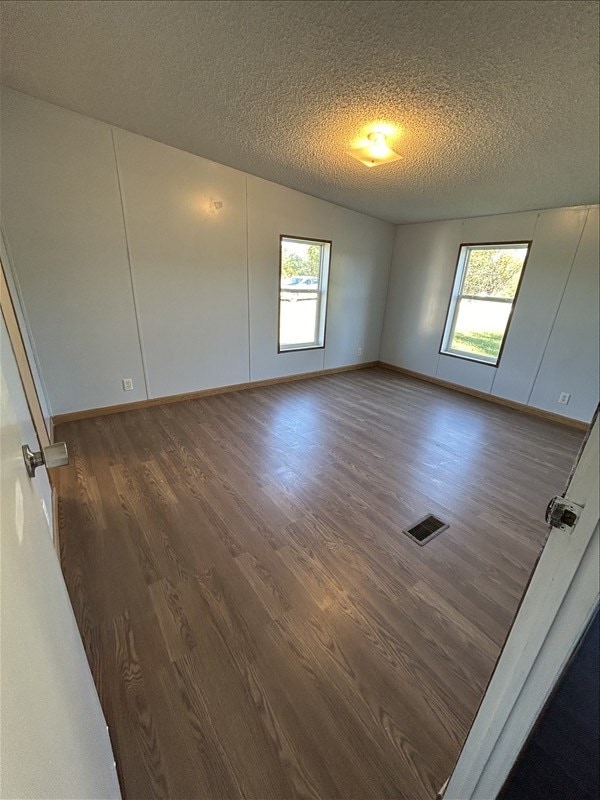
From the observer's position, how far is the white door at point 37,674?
36 cm

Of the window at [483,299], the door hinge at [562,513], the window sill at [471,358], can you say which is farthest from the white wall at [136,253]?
the door hinge at [562,513]

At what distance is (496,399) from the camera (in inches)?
162

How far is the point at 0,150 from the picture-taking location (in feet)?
7.47

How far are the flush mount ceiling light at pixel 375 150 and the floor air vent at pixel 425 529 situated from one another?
2586mm

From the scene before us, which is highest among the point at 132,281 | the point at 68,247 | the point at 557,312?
the point at 68,247

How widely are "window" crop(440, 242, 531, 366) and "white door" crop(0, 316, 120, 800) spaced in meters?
4.67

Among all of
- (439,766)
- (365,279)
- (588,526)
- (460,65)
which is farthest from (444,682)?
(365,279)

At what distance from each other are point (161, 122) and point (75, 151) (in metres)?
0.76

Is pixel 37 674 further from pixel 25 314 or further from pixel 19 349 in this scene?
pixel 25 314

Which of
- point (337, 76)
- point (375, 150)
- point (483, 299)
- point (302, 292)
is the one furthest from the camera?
point (302, 292)

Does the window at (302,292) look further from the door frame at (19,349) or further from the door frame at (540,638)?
the door frame at (540,638)

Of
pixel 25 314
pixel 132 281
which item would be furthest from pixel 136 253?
pixel 25 314

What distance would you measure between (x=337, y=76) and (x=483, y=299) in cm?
333

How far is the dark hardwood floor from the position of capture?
3.22 feet
